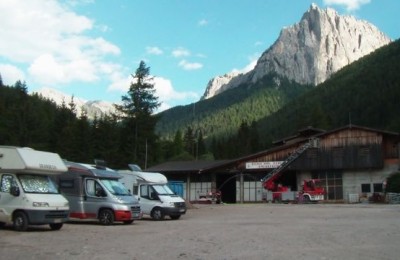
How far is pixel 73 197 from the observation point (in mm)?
20922

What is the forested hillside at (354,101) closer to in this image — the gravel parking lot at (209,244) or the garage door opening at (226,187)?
the garage door opening at (226,187)

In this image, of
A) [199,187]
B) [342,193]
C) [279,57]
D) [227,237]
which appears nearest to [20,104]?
[199,187]

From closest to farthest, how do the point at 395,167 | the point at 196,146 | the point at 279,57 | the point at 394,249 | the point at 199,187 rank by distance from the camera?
the point at 394,249 → the point at 395,167 → the point at 199,187 → the point at 196,146 → the point at 279,57

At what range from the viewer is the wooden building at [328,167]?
49312 mm

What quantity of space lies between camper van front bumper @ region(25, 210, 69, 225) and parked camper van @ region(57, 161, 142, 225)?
11.7 feet

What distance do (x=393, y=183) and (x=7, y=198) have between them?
1494 inches

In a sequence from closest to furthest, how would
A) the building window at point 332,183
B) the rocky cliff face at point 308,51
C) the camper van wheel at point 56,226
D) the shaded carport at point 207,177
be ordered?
1. the camper van wheel at point 56,226
2. the building window at point 332,183
3. the shaded carport at point 207,177
4. the rocky cliff face at point 308,51

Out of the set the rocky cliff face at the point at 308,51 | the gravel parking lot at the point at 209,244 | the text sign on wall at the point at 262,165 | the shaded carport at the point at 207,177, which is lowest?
the gravel parking lot at the point at 209,244

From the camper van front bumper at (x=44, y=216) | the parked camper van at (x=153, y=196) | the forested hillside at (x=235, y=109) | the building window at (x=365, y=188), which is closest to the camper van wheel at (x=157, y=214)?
the parked camper van at (x=153, y=196)

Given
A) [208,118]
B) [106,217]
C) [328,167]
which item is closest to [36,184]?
[106,217]

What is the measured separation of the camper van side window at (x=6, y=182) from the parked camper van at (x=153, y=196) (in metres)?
8.80

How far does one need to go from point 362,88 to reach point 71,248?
12266 centimetres

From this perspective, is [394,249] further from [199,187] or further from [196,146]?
[196,146]

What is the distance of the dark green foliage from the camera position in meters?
44.9
